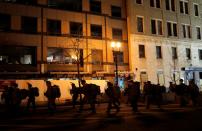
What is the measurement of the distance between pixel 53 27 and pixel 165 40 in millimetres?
16729

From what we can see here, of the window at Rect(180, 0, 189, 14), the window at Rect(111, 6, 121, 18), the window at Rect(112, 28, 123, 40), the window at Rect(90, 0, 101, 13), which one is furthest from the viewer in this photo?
the window at Rect(180, 0, 189, 14)

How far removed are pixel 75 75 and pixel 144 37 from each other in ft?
38.8

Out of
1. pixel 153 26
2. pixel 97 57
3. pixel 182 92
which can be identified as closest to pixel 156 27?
pixel 153 26

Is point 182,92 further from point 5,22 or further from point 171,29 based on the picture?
point 171,29

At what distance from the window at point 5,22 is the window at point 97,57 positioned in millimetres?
10071

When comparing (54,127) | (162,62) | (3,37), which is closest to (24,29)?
(3,37)

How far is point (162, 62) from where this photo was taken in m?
42.2

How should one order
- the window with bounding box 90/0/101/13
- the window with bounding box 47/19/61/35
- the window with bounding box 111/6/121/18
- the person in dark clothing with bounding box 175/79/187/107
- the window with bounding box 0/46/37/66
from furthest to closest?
1. the window with bounding box 111/6/121/18
2. the window with bounding box 90/0/101/13
3. the window with bounding box 47/19/61/35
4. the window with bounding box 0/46/37/66
5. the person in dark clothing with bounding box 175/79/187/107

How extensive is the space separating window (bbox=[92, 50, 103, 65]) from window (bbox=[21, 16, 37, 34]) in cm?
744

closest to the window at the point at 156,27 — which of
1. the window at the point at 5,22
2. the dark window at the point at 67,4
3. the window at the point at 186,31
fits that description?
the window at the point at 186,31

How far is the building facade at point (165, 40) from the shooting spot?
40.1 meters

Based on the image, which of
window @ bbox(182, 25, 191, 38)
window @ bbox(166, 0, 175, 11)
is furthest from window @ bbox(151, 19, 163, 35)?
window @ bbox(182, 25, 191, 38)

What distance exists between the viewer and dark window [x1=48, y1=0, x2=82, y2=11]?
114ft

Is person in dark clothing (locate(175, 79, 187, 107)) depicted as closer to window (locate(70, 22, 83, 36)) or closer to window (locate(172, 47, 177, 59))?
window (locate(70, 22, 83, 36))
